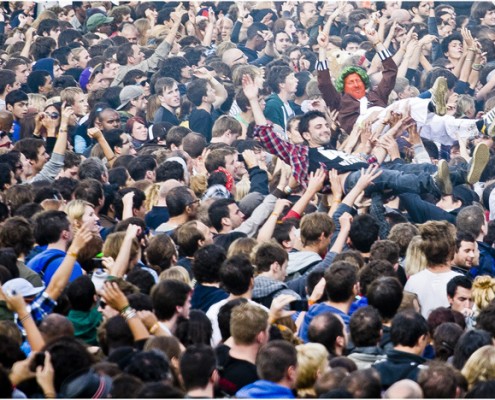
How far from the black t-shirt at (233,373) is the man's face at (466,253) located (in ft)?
9.13

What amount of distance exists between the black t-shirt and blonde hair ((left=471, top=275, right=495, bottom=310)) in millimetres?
1858

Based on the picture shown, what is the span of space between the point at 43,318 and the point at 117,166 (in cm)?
439

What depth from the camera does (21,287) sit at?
7.26m

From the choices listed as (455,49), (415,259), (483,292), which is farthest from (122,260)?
(455,49)

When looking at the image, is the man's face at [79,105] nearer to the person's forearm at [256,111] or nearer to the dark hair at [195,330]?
the person's forearm at [256,111]

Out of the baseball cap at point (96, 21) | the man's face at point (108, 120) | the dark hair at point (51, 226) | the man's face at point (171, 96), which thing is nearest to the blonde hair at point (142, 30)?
the baseball cap at point (96, 21)

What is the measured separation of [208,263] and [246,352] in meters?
1.36

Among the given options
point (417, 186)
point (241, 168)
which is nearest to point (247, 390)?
point (417, 186)

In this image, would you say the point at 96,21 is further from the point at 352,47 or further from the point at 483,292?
the point at 483,292

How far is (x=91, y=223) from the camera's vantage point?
28.6 ft

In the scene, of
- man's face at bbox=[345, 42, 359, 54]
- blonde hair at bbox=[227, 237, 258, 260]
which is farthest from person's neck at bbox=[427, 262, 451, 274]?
man's face at bbox=[345, 42, 359, 54]

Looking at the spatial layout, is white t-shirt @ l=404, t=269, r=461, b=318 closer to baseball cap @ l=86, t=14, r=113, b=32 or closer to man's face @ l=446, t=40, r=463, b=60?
man's face @ l=446, t=40, r=463, b=60

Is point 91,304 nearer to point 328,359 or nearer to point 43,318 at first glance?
point 43,318

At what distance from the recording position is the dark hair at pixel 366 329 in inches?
263
